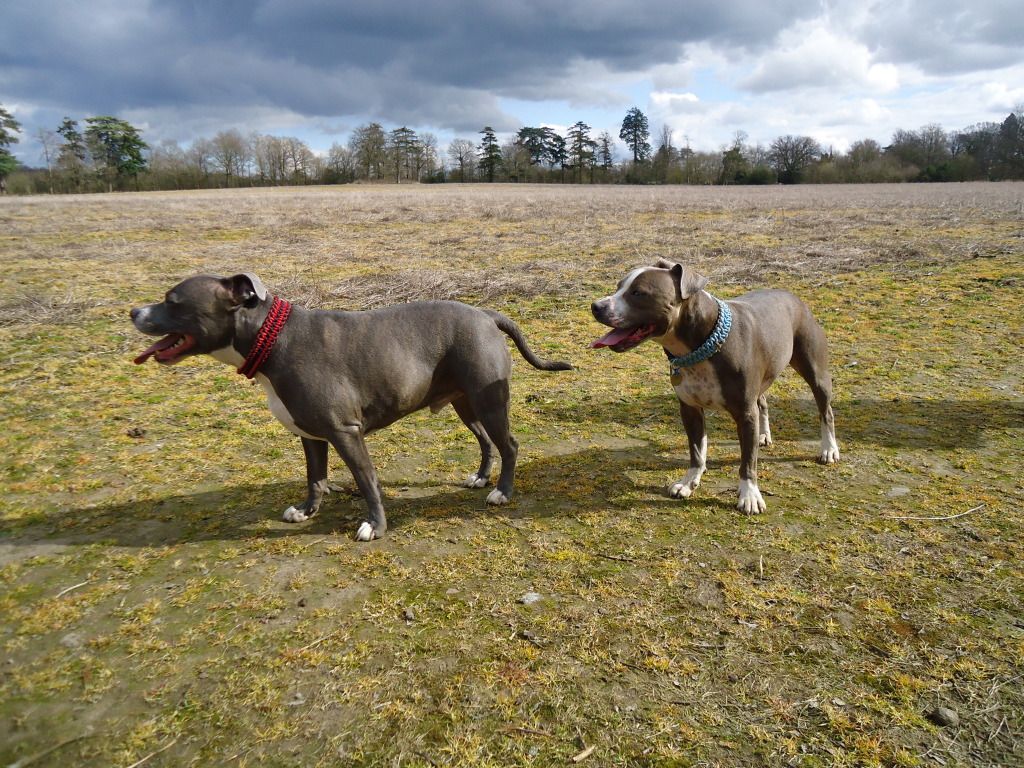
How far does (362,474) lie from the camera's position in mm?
4344

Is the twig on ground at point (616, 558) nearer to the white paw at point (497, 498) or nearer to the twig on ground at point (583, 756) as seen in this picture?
the white paw at point (497, 498)

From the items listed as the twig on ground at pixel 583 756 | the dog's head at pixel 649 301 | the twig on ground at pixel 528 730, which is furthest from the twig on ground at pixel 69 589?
the dog's head at pixel 649 301

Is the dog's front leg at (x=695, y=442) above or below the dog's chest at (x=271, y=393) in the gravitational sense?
below

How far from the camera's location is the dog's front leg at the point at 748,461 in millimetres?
4645

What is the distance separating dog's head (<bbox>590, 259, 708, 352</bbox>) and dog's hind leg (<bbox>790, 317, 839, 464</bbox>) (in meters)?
1.56

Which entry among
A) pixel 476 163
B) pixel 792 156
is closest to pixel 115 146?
pixel 476 163

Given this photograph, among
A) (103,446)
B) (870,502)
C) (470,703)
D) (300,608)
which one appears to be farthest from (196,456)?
(870,502)

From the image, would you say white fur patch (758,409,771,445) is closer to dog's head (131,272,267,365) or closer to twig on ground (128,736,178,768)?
dog's head (131,272,267,365)

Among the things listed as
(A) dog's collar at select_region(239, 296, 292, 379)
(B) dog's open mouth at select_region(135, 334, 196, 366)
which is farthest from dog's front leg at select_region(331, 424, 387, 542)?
(B) dog's open mouth at select_region(135, 334, 196, 366)

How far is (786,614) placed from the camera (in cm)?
345

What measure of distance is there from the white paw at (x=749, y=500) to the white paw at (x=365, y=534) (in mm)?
2748

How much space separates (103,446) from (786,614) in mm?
6007

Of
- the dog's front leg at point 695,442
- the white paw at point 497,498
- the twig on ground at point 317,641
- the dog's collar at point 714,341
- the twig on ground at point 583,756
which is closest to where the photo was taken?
the twig on ground at point 583,756

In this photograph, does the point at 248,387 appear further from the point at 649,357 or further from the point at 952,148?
the point at 952,148
